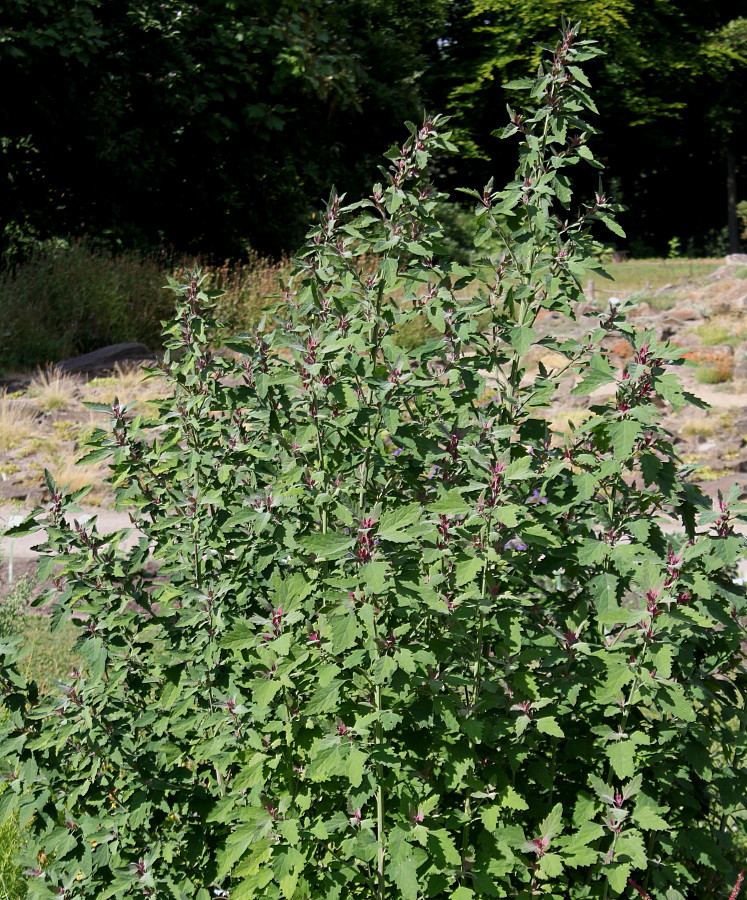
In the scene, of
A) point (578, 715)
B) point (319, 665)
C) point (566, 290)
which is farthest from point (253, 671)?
point (566, 290)

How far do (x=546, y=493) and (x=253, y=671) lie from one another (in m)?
0.88

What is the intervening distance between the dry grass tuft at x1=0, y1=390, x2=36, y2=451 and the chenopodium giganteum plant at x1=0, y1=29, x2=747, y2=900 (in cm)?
538

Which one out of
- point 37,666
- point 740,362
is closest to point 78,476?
point 37,666

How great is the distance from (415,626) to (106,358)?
26.9 feet

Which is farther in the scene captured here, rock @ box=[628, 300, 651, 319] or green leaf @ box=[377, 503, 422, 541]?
rock @ box=[628, 300, 651, 319]

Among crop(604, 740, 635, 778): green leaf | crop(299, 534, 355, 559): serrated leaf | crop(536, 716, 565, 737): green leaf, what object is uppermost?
crop(299, 534, 355, 559): serrated leaf

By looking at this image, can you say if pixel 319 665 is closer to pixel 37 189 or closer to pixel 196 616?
pixel 196 616

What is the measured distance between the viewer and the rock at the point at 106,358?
372 inches

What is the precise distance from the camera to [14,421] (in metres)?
7.82

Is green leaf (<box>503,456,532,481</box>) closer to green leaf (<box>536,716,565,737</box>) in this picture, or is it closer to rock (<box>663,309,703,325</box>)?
green leaf (<box>536,716,565,737</box>)

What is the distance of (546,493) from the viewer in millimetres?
2398

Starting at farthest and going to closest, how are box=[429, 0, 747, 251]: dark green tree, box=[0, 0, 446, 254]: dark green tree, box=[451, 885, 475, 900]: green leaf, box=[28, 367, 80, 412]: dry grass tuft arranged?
1. box=[429, 0, 747, 251]: dark green tree
2. box=[0, 0, 446, 254]: dark green tree
3. box=[28, 367, 80, 412]: dry grass tuft
4. box=[451, 885, 475, 900]: green leaf

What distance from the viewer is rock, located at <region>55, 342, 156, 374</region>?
9.46 m

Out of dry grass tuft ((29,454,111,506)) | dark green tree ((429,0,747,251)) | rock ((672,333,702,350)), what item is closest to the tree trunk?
dark green tree ((429,0,747,251))
